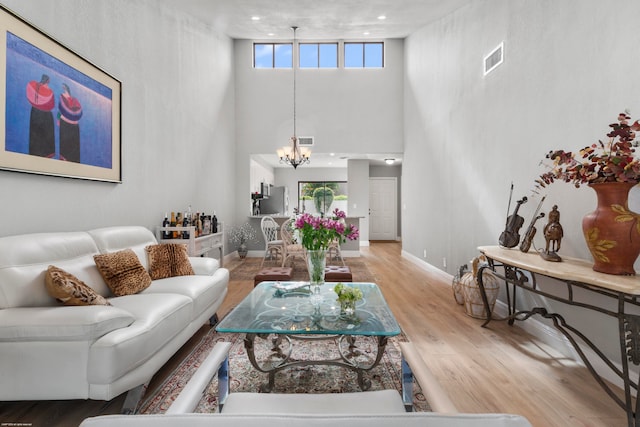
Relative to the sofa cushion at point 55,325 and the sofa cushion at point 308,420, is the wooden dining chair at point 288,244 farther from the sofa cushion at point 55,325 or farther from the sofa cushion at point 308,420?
the sofa cushion at point 308,420

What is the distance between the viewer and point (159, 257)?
299 centimetres

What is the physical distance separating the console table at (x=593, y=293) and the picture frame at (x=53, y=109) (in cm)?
356

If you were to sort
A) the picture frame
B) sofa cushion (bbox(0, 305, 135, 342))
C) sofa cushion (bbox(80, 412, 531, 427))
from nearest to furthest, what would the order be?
sofa cushion (bbox(80, 412, 531, 427)), sofa cushion (bbox(0, 305, 135, 342)), the picture frame

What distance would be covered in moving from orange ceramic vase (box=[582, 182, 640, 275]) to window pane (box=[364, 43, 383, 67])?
619 cm

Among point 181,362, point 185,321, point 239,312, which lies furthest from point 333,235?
point 181,362

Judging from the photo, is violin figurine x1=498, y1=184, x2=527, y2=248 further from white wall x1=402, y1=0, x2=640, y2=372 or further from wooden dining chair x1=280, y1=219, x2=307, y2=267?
wooden dining chair x1=280, y1=219, x2=307, y2=267

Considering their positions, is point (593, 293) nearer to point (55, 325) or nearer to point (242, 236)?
point (55, 325)

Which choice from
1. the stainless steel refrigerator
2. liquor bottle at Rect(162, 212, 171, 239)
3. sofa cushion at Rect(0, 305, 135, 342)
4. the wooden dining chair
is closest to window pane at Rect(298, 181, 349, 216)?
the stainless steel refrigerator

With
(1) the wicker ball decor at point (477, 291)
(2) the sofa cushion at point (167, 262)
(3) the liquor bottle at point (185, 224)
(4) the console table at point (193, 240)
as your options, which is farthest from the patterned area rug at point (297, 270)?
(2) the sofa cushion at point (167, 262)

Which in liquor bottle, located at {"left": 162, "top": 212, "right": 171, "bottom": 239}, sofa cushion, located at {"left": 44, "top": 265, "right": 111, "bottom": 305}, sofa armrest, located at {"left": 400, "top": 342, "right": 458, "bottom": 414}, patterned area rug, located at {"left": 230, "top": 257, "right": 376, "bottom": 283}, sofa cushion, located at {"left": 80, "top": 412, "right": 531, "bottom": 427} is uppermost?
liquor bottle, located at {"left": 162, "top": 212, "right": 171, "bottom": 239}

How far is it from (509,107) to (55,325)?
4065 mm

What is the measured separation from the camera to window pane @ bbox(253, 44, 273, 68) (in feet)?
23.4

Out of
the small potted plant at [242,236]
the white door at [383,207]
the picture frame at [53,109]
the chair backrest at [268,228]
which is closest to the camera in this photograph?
the picture frame at [53,109]

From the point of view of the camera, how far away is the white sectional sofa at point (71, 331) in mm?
1590
